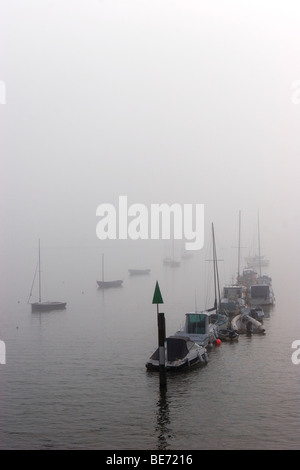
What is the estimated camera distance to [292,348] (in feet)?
182

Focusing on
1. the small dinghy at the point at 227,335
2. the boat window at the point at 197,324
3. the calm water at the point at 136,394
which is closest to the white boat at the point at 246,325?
the calm water at the point at 136,394

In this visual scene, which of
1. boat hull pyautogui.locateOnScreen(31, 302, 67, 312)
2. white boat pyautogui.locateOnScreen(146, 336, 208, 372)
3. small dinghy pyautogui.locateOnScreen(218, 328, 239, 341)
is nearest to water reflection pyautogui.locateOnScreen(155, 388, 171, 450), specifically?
white boat pyautogui.locateOnScreen(146, 336, 208, 372)

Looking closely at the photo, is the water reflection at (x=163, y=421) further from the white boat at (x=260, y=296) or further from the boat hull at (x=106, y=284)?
the boat hull at (x=106, y=284)

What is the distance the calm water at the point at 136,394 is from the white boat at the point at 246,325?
1432 millimetres

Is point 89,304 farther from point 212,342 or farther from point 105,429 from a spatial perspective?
point 105,429

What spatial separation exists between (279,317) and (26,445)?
54.4 metres

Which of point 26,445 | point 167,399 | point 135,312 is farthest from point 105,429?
point 135,312

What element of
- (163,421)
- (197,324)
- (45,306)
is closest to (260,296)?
(45,306)

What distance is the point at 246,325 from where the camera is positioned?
212 ft

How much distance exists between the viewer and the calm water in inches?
1183

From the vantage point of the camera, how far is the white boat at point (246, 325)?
207ft

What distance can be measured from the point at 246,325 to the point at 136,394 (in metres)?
28.2

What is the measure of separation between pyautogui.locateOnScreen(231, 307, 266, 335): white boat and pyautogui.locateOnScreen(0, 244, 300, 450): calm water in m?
1.43

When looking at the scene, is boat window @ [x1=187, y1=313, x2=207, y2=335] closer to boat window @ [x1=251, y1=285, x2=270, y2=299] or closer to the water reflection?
the water reflection
